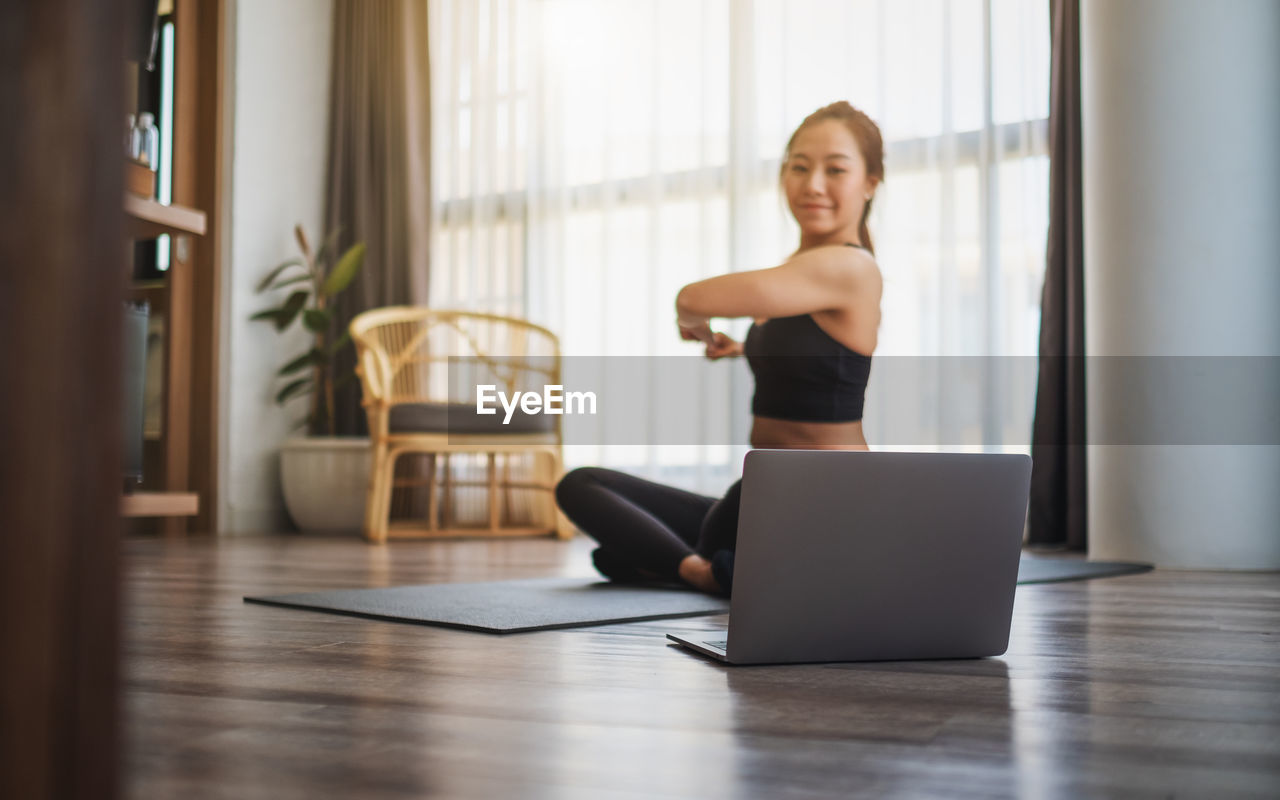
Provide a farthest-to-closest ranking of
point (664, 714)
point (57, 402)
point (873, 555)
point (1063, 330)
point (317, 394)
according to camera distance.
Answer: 1. point (317, 394)
2. point (1063, 330)
3. point (873, 555)
4. point (664, 714)
5. point (57, 402)

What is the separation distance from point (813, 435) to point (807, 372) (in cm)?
10

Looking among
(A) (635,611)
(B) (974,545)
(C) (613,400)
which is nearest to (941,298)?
(C) (613,400)

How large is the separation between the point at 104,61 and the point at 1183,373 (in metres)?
2.85

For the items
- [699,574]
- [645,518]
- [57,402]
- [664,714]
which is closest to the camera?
[57,402]

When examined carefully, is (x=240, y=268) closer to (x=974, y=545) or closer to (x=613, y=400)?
(x=613, y=400)

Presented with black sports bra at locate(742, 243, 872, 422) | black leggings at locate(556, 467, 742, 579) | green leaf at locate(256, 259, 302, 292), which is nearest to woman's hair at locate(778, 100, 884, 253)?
black sports bra at locate(742, 243, 872, 422)

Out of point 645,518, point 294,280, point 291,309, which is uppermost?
point 294,280

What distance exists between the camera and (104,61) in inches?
15.9

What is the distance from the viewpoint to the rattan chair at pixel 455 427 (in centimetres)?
371

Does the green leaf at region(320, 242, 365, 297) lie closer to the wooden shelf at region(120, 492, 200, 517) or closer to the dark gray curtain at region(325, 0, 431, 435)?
the dark gray curtain at region(325, 0, 431, 435)

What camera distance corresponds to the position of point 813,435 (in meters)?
1.70

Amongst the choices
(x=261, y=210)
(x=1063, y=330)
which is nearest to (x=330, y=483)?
(x=261, y=210)

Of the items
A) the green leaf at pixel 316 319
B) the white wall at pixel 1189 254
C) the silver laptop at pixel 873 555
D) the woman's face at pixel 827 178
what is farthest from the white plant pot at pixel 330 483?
the silver laptop at pixel 873 555

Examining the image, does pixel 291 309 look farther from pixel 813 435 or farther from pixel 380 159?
pixel 813 435
